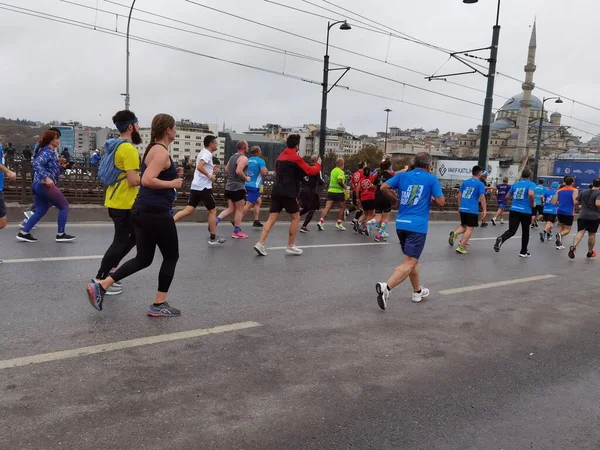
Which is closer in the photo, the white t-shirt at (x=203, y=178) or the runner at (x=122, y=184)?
the runner at (x=122, y=184)

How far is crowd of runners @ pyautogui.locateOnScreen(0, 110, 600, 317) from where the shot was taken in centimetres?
449

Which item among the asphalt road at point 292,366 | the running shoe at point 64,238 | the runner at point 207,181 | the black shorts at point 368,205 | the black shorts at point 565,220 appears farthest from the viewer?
the black shorts at point 565,220

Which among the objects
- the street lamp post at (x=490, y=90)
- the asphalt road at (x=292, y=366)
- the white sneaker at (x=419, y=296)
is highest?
the street lamp post at (x=490, y=90)

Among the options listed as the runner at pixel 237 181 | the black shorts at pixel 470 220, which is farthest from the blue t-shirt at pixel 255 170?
the black shorts at pixel 470 220

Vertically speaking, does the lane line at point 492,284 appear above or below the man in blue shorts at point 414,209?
below

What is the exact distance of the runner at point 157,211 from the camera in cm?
434

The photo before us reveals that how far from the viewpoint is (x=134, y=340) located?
402 cm

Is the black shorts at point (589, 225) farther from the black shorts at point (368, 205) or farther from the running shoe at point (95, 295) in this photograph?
the running shoe at point (95, 295)

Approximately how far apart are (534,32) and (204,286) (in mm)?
108274

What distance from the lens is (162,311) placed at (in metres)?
4.63

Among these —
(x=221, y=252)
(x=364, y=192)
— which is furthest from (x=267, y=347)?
(x=364, y=192)

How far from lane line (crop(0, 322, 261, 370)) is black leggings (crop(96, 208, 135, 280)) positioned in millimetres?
1204

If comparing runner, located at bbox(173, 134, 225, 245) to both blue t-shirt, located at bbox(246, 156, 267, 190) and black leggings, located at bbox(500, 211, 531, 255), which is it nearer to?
blue t-shirt, located at bbox(246, 156, 267, 190)

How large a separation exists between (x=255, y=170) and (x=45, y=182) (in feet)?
13.1
